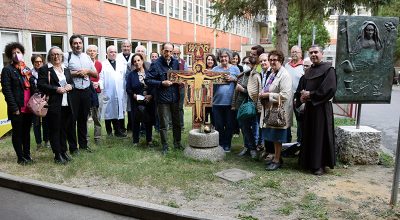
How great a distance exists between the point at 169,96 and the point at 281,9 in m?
5.67

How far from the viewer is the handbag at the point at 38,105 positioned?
600 centimetres

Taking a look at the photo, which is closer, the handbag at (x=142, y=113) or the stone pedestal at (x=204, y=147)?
the stone pedestal at (x=204, y=147)

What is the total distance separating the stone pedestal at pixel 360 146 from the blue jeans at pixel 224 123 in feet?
6.77

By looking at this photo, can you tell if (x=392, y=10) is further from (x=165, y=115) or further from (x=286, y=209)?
(x=286, y=209)

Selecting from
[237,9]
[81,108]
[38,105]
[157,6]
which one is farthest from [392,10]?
[38,105]

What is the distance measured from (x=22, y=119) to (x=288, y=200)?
14.8 ft

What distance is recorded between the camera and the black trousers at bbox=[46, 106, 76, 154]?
6.18 metres

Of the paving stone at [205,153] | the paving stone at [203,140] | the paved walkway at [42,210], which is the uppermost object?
the paving stone at [203,140]

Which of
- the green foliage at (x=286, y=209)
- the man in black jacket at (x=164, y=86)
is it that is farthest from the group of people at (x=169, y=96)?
the green foliage at (x=286, y=209)

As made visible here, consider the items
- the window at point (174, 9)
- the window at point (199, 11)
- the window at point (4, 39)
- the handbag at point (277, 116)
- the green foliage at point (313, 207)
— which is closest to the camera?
the green foliage at point (313, 207)

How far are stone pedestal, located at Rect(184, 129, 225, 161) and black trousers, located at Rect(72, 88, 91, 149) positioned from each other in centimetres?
202

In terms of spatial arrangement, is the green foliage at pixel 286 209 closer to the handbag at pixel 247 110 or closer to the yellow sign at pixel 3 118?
the handbag at pixel 247 110

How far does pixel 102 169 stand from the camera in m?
6.03

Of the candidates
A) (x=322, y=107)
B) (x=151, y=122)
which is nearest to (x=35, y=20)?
(x=151, y=122)
